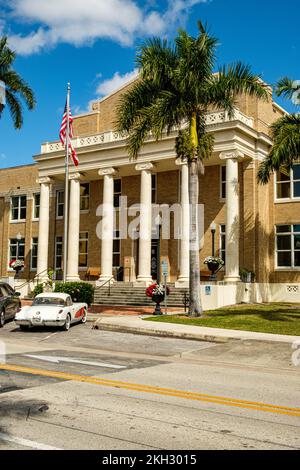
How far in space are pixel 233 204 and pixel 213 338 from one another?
13268 mm

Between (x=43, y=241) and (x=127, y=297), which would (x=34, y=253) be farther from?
(x=127, y=297)

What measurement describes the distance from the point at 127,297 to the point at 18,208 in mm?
18112

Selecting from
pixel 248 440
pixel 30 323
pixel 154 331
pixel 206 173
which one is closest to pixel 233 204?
pixel 206 173

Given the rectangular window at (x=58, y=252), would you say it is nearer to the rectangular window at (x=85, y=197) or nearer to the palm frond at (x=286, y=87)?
the rectangular window at (x=85, y=197)

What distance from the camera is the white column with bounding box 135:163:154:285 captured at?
101 ft

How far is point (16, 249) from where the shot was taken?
4344cm

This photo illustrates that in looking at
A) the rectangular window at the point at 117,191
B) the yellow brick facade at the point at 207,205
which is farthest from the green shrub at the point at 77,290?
the rectangular window at the point at 117,191

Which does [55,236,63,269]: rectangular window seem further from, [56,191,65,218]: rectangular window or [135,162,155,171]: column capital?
[135,162,155,171]: column capital

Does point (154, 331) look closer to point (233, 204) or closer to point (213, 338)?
point (213, 338)

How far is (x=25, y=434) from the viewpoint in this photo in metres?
6.04

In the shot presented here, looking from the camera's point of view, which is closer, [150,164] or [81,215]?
[150,164]

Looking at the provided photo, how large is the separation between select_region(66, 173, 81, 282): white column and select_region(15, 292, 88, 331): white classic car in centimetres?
1431

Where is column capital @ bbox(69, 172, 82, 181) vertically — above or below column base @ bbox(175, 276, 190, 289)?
above

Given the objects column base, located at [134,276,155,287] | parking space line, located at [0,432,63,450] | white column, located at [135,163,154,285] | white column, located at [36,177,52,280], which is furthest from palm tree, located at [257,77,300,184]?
parking space line, located at [0,432,63,450]
